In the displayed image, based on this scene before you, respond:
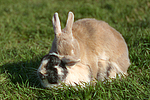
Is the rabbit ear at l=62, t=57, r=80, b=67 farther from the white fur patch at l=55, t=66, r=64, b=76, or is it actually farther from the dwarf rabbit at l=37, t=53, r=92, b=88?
the white fur patch at l=55, t=66, r=64, b=76

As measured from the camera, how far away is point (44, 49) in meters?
4.59

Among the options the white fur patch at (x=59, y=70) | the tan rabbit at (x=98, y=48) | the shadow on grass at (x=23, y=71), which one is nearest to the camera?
the white fur patch at (x=59, y=70)

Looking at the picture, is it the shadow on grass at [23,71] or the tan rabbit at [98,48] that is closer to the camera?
the tan rabbit at [98,48]

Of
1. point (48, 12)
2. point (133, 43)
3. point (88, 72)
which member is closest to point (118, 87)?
point (88, 72)

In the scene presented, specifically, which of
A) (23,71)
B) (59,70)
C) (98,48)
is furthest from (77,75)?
(23,71)

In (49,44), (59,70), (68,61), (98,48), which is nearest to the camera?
(68,61)

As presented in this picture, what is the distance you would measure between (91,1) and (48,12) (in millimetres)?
1749

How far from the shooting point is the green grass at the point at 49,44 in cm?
302

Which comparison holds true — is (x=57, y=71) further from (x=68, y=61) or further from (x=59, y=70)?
(x=68, y=61)

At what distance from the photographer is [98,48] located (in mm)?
3496

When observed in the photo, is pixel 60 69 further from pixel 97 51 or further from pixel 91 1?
pixel 91 1

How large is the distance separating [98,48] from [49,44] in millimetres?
1596

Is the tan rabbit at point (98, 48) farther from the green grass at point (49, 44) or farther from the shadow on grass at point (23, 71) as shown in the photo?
the shadow on grass at point (23, 71)

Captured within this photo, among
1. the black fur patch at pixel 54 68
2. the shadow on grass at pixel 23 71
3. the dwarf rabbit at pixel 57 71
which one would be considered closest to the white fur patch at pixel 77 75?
the dwarf rabbit at pixel 57 71
